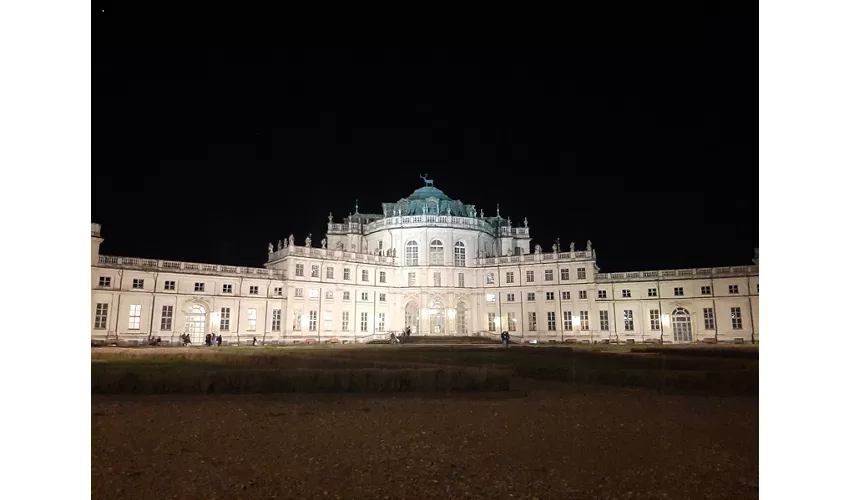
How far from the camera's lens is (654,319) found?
3950cm

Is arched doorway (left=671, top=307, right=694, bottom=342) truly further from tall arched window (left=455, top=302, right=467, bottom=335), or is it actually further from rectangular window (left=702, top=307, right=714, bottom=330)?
tall arched window (left=455, top=302, right=467, bottom=335)

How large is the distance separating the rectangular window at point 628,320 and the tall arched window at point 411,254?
18139 millimetres

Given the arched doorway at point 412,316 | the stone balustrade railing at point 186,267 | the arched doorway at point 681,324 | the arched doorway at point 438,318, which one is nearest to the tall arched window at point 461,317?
the arched doorway at point 438,318

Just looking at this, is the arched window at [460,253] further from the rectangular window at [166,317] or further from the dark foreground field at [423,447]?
the dark foreground field at [423,447]

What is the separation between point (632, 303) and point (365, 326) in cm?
2214

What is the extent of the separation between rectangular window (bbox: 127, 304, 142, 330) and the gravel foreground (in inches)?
967

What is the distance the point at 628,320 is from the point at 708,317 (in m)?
6.37

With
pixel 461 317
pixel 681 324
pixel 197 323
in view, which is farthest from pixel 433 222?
pixel 681 324

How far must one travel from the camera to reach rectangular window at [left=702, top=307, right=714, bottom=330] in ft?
115

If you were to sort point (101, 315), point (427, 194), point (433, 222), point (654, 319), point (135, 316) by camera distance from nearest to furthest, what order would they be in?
1. point (101, 315)
2. point (135, 316)
3. point (654, 319)
4. point (433, 222)
5. point (427, 194)

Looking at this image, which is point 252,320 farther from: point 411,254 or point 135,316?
point 411,254
